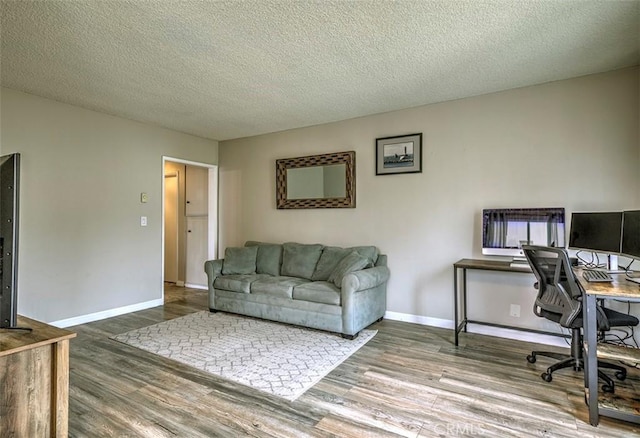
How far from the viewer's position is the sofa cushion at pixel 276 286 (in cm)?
363

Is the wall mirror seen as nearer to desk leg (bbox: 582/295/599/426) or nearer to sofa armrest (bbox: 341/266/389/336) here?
sofa armrest (bbox: 341/266/389/336)

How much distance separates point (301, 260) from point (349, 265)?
0.89 m

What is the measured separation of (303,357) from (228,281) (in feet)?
Answer: 5.23

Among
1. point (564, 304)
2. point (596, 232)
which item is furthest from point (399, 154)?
point (564, 304)

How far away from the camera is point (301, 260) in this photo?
4234mm

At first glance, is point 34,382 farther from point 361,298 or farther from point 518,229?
point 518,229

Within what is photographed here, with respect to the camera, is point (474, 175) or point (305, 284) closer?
point (474, 175)

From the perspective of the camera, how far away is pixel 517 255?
126 inches

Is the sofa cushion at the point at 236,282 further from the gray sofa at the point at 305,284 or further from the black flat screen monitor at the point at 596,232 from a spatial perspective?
the black flat screen monitor at the point at 596,232

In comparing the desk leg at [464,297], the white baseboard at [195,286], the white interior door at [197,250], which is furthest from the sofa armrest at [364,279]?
the white baseboard at [195,286]

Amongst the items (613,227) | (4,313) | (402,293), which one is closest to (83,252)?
(4,313)

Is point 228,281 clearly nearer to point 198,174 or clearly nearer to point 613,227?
point 198,174

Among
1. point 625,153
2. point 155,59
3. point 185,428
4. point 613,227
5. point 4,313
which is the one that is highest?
point 155,59

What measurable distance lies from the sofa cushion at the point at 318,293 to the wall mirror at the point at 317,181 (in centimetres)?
122
